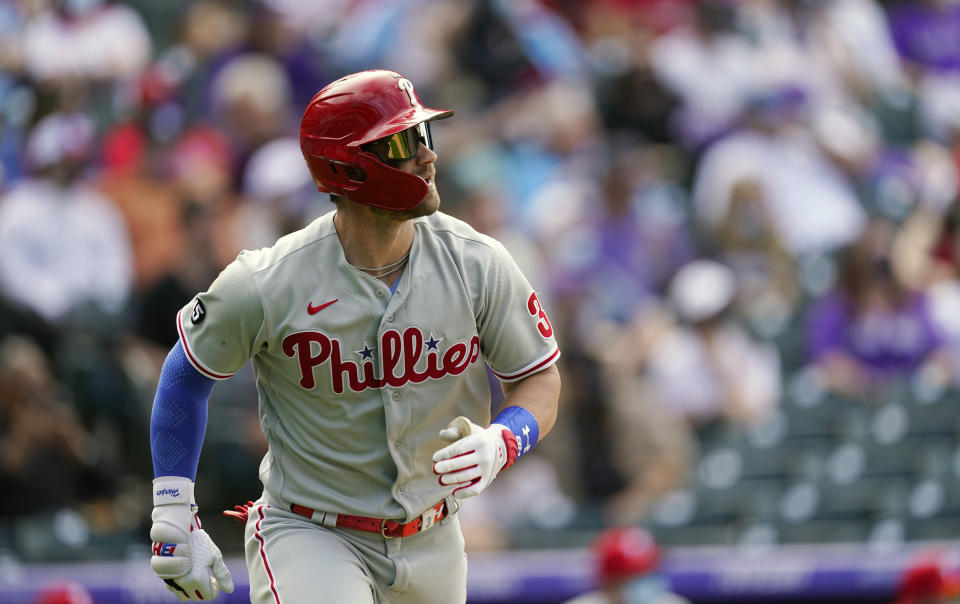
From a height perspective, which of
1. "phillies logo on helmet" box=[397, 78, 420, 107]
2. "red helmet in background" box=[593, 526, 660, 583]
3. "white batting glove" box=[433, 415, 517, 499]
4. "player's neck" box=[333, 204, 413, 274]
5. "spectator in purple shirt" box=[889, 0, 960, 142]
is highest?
"spectator in purple shirt" box=[889, 0, 960, 142]

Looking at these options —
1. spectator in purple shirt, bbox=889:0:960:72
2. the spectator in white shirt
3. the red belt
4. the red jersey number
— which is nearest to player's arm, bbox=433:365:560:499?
the red jersey number

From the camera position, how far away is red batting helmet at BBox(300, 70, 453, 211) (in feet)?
12.0

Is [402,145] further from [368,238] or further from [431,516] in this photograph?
[431,516]

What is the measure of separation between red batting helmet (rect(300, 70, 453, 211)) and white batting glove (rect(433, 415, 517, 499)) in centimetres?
57

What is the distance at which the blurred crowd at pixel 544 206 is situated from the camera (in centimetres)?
789

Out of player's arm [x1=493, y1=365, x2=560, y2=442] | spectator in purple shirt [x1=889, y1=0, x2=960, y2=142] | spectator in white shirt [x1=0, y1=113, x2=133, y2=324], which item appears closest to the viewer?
player's arm [x1=493, y1=365, x2=560, y2=442]

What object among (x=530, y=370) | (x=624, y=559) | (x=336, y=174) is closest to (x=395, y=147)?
(x=336, y=174)

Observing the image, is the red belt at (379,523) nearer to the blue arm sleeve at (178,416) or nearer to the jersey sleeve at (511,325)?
the blue arm sleeve at (178,416)

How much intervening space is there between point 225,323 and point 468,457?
0.70m

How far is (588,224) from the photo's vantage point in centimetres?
930

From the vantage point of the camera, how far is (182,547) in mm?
3785

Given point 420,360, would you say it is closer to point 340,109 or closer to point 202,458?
point 340,109

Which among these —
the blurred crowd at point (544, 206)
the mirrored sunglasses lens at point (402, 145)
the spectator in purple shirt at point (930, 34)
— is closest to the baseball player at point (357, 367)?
the mirrored sunglasses lens at point (402, 145)

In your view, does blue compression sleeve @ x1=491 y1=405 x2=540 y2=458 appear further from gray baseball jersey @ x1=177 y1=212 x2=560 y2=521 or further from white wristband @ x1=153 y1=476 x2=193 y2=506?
white wristband @ x1=153 y1=476 x2=193 y2=506
